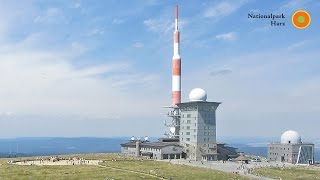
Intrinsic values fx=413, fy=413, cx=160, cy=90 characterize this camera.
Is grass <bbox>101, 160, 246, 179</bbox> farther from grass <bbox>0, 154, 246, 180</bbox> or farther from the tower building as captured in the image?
the tower building

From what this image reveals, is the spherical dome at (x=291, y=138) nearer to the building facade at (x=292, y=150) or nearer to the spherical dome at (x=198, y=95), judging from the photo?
the building facade at (x=292, y=150)

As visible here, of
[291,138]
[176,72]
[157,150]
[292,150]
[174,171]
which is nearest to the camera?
[174,171]

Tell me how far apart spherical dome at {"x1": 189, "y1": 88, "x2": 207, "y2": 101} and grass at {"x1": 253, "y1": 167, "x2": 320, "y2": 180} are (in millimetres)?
35210

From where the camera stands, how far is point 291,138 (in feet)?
433

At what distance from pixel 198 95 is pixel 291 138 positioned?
3312 centimetres

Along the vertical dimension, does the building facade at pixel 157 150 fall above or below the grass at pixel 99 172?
above

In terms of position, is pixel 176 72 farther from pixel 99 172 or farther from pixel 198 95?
pixel 99 172

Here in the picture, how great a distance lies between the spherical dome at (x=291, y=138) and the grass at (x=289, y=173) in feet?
95.2

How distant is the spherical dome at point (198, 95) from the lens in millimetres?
128962

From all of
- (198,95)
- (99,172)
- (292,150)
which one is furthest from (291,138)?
(99,172)

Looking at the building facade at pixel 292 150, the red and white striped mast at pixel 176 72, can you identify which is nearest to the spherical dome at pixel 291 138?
the building facade at pixel 292 150

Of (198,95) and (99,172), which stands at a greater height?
(198,95)

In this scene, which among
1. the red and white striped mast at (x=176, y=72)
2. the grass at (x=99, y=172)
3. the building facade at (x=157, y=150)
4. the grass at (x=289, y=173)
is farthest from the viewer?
the red and white striped mast at (x=176, y=72)

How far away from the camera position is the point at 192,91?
13112cm
